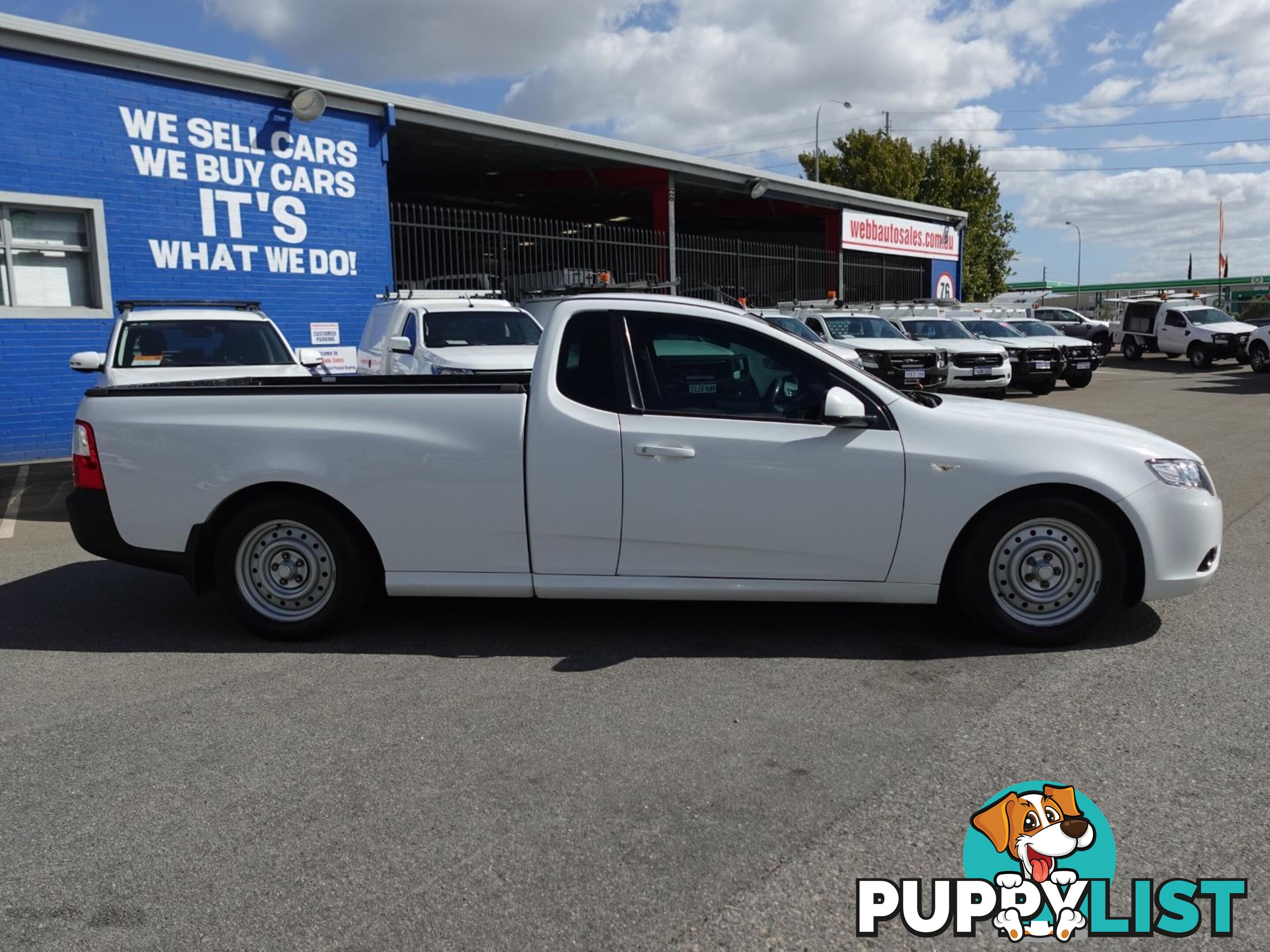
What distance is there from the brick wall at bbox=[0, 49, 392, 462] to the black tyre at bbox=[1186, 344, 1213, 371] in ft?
82.3

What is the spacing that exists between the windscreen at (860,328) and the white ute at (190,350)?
1223cm

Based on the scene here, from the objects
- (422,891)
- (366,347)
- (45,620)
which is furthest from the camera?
(366,347)

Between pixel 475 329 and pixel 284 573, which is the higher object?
pixel 475 329

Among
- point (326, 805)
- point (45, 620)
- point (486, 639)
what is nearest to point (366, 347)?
point (45, 620)

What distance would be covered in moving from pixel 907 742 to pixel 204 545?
3.59 meters

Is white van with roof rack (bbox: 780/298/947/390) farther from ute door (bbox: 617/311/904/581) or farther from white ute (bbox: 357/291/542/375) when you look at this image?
ute door (bbox: 617/311/904/581)

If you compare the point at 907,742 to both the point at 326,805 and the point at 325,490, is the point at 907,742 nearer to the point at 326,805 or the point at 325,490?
the point at 326,805

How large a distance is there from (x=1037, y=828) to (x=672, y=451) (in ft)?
7.61

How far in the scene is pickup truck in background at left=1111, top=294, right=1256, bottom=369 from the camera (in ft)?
102

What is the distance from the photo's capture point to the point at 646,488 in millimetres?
5031

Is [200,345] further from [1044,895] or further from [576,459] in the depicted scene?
[1044,895]

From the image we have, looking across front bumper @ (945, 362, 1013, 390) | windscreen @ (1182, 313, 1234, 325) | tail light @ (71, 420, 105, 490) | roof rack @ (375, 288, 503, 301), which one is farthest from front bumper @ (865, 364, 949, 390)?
windscreen @ (1182, 313, 1234, 325)

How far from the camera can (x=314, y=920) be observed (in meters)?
2.91

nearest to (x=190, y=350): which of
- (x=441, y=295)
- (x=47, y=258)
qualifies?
(x=441, y=295)
